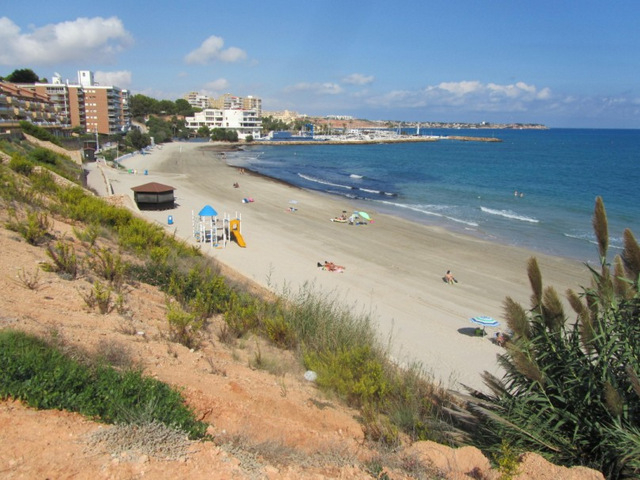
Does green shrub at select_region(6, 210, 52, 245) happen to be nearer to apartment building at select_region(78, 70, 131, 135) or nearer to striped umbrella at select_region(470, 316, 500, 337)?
striped umbrella at select_region(470, 316, 500, 337)

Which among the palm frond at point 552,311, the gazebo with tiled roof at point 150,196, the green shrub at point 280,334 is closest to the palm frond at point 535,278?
the palm frond at point 552,311

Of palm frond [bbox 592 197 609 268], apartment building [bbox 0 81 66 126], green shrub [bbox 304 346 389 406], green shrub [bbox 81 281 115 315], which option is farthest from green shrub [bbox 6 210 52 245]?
apartment building [bbox 0 81 66 126]

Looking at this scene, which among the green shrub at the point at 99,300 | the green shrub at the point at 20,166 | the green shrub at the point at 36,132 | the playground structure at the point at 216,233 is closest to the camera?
the green shrub at the point at 99,300

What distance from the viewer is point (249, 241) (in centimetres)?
2072

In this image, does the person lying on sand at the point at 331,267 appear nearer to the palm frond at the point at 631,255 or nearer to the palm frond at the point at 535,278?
the palm frond at the point at 535,278

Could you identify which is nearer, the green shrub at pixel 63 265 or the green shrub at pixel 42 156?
the green shrub at pixel 63 265

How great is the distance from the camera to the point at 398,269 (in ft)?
58.4

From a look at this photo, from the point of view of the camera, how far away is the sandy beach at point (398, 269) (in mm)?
11078

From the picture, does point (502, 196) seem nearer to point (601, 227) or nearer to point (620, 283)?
point (620, 283)

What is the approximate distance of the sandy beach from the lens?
1108 centimetres

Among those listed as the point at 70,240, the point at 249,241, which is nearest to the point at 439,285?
the point at 249,241

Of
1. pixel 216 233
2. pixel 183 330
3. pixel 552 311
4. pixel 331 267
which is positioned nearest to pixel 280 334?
pixel 183 330

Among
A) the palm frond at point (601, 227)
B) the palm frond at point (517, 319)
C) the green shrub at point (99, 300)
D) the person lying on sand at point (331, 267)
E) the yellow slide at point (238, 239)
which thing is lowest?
the person lying on sand at point (331, 267)

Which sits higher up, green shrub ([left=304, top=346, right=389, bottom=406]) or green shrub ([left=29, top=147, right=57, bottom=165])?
green shrub ([left=29, top=147, right=57, bottom=165])
